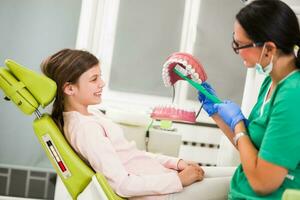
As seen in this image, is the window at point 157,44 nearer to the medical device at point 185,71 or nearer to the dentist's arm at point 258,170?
the medical device at point 185,71

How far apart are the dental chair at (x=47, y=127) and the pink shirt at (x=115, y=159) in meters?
0.05

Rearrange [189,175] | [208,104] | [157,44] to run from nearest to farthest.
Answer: [189,175], [208,104], [157,44]

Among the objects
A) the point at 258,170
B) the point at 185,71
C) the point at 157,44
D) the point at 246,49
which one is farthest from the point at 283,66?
the point at 157,44

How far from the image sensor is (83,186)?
1438 millimetres

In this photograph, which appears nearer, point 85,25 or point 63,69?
point 63,69

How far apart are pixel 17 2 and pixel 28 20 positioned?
16cm

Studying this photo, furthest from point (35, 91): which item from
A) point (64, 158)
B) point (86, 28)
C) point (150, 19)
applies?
point (150, 19)

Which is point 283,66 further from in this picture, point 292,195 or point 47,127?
point 47,127

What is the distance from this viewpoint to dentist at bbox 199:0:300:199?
1.17 metres

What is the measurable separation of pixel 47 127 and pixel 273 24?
35.1 inches

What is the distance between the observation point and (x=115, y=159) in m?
1.43

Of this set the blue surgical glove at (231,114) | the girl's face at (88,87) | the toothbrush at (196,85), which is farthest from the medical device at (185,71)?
the girl's face at (88,87)

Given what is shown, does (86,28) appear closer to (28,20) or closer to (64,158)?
(28,20)

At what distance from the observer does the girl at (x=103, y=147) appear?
142cm
